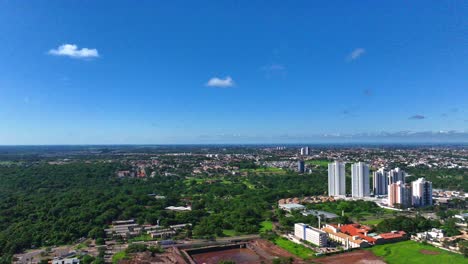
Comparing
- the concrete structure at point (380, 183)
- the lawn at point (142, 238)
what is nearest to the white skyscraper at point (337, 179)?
the concrete structure at point (380, 183)

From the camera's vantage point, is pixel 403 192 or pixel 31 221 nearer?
pixel 31 221

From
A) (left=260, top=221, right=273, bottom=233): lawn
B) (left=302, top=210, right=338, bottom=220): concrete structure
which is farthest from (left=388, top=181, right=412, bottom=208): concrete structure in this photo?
(left=260, top=221, right=273, bottom=233): lawn

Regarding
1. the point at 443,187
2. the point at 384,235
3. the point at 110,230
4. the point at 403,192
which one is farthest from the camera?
the point at 443,187

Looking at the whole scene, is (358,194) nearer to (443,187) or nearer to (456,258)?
(443,187)

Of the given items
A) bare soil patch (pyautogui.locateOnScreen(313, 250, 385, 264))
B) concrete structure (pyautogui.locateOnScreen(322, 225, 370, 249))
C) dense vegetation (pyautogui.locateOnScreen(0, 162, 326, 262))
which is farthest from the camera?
dense vegetation (pyautogui.locateOnScreen(0, 162, 326, 262))

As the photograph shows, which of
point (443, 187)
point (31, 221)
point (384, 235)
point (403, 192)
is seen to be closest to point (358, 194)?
point (403, 192)

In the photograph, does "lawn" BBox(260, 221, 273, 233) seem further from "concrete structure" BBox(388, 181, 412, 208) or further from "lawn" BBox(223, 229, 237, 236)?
"concrete structure" BBox(388, 181, 412, 208)

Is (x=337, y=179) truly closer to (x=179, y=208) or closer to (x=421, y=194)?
(x=421, y=194)
